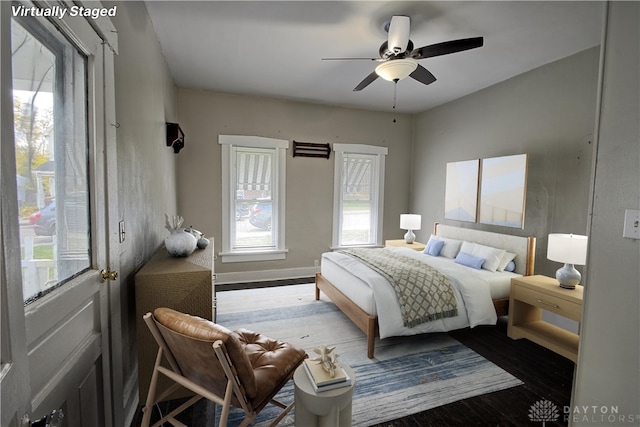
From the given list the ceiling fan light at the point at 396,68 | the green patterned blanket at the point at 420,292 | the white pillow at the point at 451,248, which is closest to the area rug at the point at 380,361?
the green patterned blanket at the point at 420,292

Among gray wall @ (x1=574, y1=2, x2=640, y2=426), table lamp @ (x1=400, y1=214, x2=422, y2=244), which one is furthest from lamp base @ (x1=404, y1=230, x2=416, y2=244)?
gray wall @ (x1=574, y1=2, x2=640, y2=426)

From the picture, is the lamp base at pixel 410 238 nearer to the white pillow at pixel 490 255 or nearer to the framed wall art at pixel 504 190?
the framed wall art at pixel 504 190

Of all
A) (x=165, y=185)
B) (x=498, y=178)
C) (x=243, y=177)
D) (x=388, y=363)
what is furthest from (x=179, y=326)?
(x=498, y=178)

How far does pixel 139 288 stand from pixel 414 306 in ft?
6.90

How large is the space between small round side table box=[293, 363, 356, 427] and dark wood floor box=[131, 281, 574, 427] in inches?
21.1

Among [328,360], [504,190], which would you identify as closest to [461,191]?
[504,190]

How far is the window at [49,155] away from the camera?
92 cm

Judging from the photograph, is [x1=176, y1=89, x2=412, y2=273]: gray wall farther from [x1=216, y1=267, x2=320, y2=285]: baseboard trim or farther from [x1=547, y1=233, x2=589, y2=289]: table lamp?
[x1=547, y1=233, x2=589, y2=289]: table lamp

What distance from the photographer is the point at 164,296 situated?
1.75 m

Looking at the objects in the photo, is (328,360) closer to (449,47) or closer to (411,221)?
(449,47)

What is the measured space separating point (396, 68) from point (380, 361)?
2474mm

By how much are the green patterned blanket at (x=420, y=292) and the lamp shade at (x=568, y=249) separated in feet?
3.14

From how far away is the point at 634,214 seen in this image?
48.4 inches

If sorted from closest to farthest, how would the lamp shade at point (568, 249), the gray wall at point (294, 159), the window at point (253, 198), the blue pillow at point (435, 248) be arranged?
the lamp shade at point (568, 249), the blue pillow at point (435, 248), the gray wall at point (294, 159), the window at point (253, 198)
